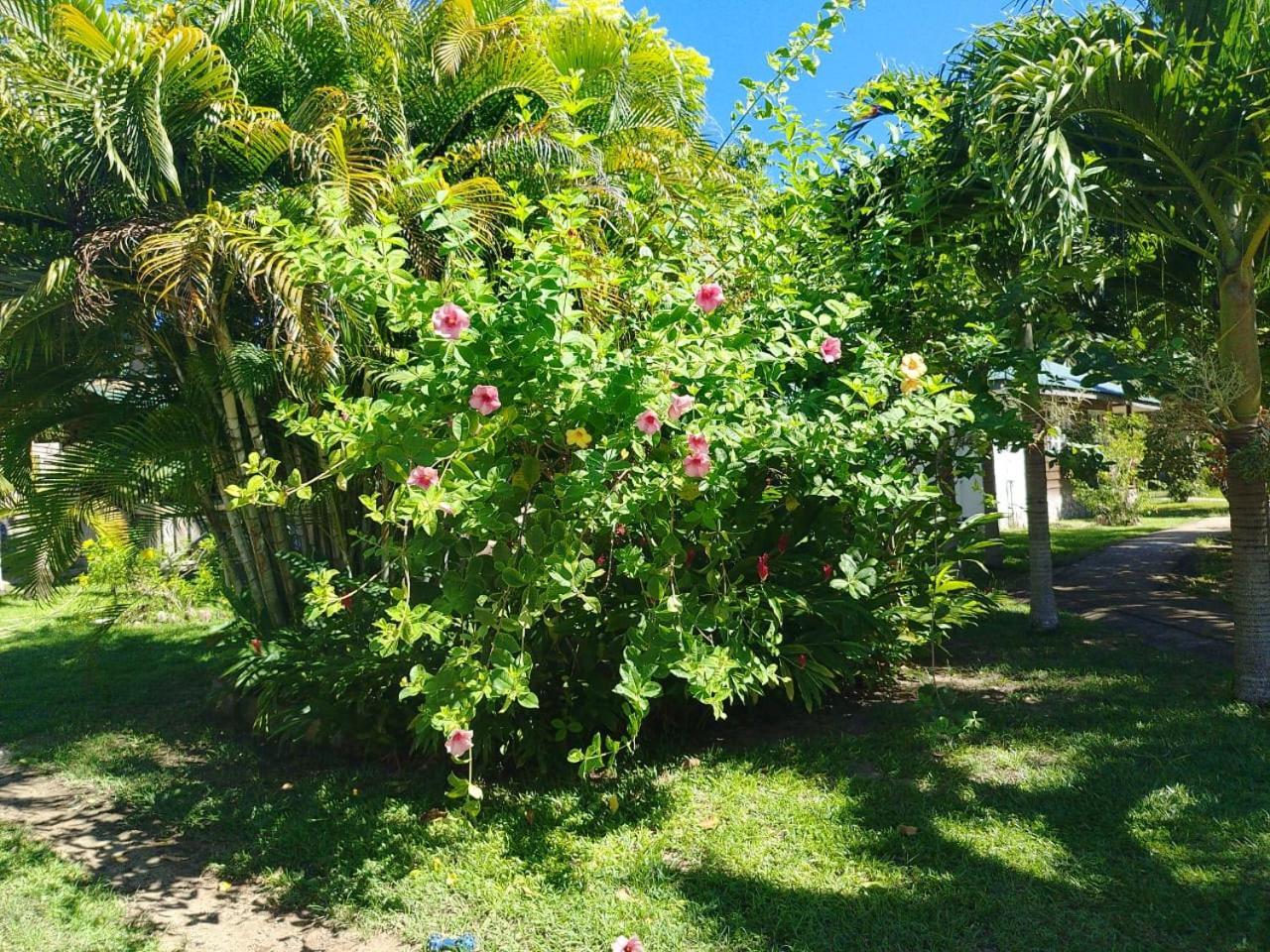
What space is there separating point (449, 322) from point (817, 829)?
256 cm

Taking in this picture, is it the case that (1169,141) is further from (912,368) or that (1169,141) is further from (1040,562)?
(1040,562)

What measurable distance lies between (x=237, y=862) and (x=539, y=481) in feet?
7.17

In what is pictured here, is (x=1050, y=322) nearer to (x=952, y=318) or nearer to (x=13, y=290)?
(x=952, y=318)

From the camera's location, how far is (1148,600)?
29.9 ft

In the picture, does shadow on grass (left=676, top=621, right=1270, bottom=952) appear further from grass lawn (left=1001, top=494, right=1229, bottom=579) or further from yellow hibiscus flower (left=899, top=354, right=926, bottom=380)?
grass lawn (left=1001, top=494, right=1229, bottom=579)

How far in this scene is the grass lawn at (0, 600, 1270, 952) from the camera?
324 cm

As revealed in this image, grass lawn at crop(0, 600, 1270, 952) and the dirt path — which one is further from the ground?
grass lawn at crop(0, 600, 1270, 952)

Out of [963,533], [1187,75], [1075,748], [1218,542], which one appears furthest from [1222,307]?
[1218,542]

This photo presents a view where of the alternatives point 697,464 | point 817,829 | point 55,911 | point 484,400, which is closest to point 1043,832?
point 817,829

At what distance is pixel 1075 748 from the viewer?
4695 mm

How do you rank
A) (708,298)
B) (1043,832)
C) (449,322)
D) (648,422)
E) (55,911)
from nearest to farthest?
(449,322) < (648,422) < (708,298) < (55,911) < (1043,832)

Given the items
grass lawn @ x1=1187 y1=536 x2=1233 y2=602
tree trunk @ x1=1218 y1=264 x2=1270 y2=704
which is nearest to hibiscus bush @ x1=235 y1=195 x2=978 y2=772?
tree trunk @ x1=1218 y1=264 x2=1270 y2=704

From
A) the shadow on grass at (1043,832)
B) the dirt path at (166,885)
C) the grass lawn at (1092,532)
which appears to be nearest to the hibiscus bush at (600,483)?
the shadow on grass at (1043,832)

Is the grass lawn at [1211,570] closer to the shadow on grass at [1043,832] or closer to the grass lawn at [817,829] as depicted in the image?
the grass lawn at [817,829]
